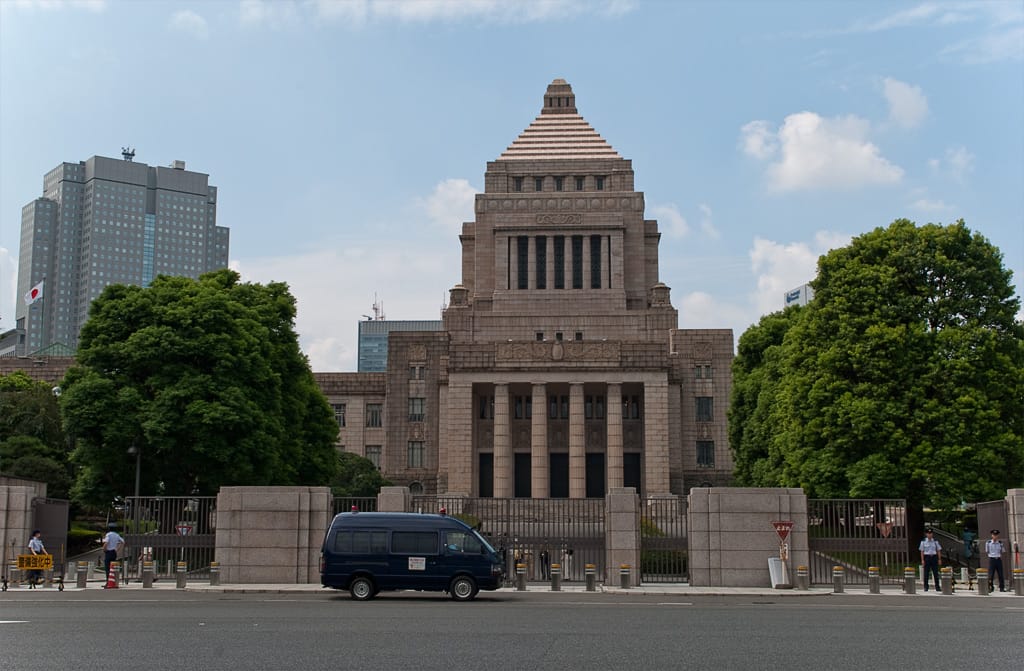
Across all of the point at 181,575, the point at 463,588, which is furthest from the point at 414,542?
the point at 181,575

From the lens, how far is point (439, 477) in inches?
3100

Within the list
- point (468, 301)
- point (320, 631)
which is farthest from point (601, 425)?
point (320, 631)

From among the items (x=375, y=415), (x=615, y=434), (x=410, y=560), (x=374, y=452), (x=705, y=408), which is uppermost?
(x=705, y=408)

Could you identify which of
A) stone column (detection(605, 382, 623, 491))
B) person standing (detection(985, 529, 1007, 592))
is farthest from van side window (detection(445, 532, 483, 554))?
stone column (detection(605, 382, 623, 491))

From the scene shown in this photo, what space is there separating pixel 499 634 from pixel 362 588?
32.2ft

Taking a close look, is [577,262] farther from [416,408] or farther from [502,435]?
[502,435]

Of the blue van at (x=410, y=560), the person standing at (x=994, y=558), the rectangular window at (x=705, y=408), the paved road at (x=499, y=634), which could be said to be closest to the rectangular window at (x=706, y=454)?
the rectangular window at (x=705, y=408)

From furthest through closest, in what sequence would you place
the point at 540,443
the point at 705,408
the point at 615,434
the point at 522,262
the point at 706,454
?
the point at 522,262 → the point at 705,408 → the point at 706,454 → the point at 540,443 → the point at 615,434

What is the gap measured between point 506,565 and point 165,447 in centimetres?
1737

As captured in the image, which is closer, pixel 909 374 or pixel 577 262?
pixel 909 374

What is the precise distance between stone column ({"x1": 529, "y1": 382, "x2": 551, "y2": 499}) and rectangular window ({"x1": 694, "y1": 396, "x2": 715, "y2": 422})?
13.9 m

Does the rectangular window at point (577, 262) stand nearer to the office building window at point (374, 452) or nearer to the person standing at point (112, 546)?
the office building window at point (374, 452)

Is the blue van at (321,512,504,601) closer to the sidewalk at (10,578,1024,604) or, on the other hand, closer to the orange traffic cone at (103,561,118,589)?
the sidewalk at (10,578,1024,604)

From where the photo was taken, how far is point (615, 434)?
242 ft
